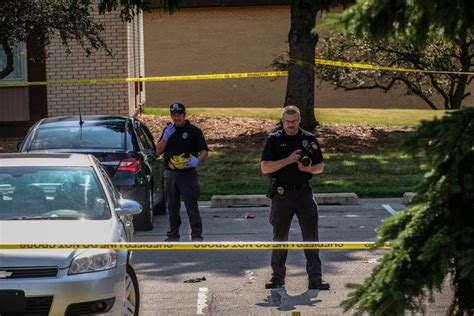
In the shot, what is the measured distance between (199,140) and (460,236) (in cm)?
814

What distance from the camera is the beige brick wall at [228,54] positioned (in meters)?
34.2

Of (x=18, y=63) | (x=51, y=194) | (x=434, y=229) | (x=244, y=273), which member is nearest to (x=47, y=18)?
(x=18, y=63)

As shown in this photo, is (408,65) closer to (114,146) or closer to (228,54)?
(228,54)

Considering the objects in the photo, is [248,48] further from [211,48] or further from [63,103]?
[63,103]

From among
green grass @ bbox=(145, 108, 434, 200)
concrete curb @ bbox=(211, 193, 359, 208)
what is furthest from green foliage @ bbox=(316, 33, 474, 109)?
concrete curb @ bbox=(211, 193, 359, 208)

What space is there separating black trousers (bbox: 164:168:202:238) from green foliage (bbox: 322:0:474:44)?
7873mm

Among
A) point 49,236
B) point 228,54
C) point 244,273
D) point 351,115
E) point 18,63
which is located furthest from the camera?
point 228,54

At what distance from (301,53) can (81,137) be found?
8842 mm

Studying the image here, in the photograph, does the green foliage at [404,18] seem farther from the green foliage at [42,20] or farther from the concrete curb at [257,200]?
the green foliage at [42,20]

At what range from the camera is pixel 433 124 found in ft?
11.4

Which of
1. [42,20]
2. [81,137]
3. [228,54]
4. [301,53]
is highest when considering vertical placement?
[42,20]

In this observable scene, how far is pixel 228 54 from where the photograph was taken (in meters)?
34.4

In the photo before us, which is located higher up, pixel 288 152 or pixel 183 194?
pixel 288 152

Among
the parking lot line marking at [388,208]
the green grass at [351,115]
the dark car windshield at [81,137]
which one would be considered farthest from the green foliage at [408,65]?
the dark car windshield at [81,137]
